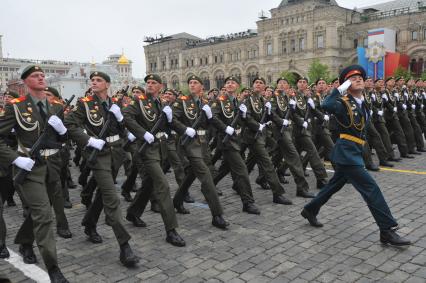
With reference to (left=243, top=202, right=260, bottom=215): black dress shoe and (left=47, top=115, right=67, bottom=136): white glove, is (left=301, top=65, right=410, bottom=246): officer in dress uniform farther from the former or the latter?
(left=47, top=115, right=67, bottom=136): white glove

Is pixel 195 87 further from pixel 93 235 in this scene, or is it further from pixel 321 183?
pixel 321 183

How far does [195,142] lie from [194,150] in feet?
0.42

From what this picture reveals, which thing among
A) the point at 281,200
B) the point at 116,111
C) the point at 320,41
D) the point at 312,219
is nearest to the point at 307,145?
the point at 281,200

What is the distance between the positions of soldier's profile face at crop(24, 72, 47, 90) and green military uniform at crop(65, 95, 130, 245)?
57cm

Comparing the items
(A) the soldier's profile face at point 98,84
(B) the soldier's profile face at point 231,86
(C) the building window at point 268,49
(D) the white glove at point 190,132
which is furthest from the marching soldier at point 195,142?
(C) the building window at point 268,49

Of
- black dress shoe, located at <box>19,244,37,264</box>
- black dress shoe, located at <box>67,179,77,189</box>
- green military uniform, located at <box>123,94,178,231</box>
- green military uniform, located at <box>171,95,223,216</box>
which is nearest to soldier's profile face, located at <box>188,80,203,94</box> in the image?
green military uniform, located at <box>171,95,223,216</box>

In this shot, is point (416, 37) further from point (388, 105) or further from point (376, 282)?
point (376, 282)

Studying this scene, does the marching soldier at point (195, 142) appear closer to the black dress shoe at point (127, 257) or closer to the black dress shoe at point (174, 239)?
the black dress shoe at point (174, 239)

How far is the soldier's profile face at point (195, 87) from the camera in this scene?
649cm

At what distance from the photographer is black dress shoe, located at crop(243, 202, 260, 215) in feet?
20.7

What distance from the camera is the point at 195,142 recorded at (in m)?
5.86

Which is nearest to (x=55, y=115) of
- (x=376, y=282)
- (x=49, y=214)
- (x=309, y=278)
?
(x=49, y=214)

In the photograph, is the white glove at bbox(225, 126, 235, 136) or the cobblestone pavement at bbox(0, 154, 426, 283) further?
the white glove at bbox(225, 126, 235, 136)

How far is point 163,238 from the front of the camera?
5430 mm
